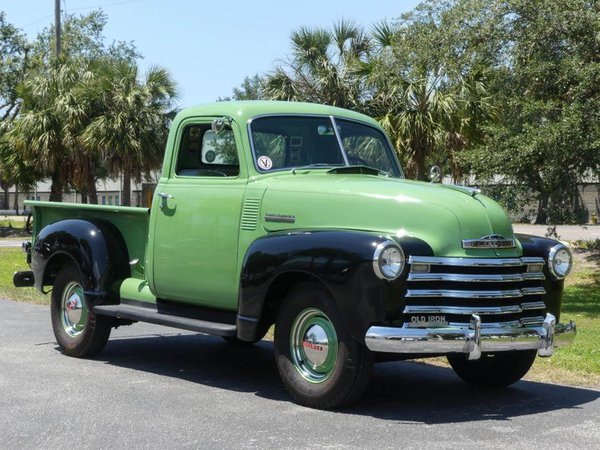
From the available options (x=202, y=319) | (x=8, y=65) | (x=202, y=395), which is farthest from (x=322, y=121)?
(x=8, y=65)

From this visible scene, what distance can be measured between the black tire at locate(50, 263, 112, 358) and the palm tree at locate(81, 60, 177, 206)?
57.7ft

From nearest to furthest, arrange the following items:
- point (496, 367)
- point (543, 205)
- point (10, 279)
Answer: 1. point (496, 367)
2. point (543, 205)
3. point (10, 279)

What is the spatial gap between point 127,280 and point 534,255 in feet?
11.8

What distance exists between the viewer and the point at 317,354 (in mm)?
6812

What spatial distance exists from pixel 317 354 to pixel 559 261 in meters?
1.98

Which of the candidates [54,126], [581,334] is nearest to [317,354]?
[581,334]

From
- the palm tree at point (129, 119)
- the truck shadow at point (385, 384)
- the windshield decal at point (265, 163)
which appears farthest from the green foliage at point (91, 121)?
the windshield decal at point (265, 163)

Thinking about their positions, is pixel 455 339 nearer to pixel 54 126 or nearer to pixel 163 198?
pixel 163 198

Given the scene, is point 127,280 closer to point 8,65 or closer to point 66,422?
point 66,422

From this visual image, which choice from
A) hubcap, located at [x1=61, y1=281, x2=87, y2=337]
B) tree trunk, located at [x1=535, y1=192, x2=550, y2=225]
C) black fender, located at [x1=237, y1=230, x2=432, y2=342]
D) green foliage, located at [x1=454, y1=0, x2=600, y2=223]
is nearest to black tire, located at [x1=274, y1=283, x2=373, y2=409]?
black fender, located at [x1=237, y1=230, x2=432, y2=342]

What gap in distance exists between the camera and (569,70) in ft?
48.6

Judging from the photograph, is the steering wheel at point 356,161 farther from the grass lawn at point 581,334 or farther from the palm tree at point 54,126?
the palm tree at point 54,126

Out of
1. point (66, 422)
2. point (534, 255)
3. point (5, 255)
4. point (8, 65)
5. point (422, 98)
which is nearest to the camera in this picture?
point (66, 422)

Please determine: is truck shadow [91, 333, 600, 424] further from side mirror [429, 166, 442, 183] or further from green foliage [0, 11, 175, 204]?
green foliage [0, 11, 175, 204]
